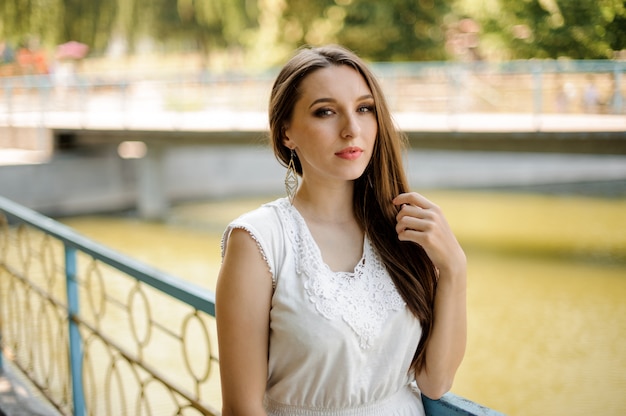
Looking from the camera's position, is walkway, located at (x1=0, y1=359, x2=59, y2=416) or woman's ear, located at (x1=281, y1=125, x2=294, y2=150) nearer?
woman's ear, located at (x1=281, y1=125, x2=294, y2=150)

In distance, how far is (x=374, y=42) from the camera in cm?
1756

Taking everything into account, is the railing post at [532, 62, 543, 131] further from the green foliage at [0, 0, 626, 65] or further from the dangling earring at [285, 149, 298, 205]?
the dangling earring at [285, 149, 298, 205]

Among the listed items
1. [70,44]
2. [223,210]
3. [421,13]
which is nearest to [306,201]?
[223,210]

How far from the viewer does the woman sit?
1.20 m

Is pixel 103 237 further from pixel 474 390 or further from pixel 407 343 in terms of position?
pixel 407 343

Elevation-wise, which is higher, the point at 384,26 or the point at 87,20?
the point at 384,26

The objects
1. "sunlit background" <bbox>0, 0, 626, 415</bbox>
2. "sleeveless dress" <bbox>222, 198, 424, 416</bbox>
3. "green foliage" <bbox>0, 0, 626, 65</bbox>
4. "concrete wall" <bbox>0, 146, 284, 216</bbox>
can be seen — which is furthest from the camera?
"green foliage" <bbox>0, 0, 626, 65</bbox>

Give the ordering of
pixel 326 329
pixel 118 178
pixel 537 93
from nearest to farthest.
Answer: pixel 326 329, pixel 537 93, pixel 118 178

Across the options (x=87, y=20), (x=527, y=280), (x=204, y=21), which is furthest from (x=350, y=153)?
(x=204, y=21)

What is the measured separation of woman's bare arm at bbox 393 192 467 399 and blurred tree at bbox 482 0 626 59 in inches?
64.0

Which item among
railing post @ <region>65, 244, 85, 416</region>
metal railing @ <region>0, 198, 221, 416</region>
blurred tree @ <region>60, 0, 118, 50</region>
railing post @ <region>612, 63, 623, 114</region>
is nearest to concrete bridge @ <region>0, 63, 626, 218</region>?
railing post @ <region>612, 63, 623, 114</region>

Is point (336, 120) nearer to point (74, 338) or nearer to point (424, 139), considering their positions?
point (74, 338)

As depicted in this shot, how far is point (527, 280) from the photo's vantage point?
857 centimetres

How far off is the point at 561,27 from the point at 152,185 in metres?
11.5
